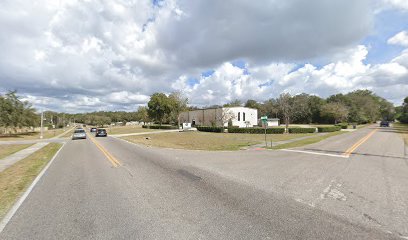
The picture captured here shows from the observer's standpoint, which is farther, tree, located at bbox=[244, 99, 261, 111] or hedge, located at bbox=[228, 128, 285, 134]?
tree, located at bbox=[244, 99, 261, 111]

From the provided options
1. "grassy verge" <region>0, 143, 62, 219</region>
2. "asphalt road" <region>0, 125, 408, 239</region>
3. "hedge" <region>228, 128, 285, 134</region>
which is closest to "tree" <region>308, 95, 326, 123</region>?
"hedge" <region>228, 128, 285, 134</region>

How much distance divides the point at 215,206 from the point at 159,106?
61.3 metres

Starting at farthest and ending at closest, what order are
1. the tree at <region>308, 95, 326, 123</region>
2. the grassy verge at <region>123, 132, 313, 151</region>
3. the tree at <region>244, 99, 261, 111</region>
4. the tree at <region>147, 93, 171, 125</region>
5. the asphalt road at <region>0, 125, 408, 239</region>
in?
the tree at <region>244, 99, 261, 111</region>
the tree at <region>308, 95, 326, 123</region>
the tree at <region>147, 93, 171, 125</region>
the grassy verge at <region>123, 132, 313, 151</region>
the asphalt road at <region>0, 125, 408, 239</region>

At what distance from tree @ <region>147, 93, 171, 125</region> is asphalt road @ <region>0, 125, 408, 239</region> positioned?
2205 inches

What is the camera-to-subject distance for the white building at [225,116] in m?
55.1

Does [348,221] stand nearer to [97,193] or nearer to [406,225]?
[406,225]

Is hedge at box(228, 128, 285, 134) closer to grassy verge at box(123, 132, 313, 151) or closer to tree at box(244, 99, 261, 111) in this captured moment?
grassy verge at box(123, 132, 313, 151)

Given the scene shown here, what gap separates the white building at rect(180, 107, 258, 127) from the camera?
181ft

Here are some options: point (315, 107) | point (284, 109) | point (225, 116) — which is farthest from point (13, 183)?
point (315, 107)

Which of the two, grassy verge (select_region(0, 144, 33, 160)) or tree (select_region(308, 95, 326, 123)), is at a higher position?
tree (select_region(308, 95, 326, 123))

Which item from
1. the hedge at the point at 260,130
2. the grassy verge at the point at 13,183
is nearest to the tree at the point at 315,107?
the hedge at the point at 260,130

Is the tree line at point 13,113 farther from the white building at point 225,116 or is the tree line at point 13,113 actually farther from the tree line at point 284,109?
the white building at point 225,116

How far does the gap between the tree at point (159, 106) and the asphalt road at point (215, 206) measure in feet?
184

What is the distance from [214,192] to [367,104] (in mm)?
108763
